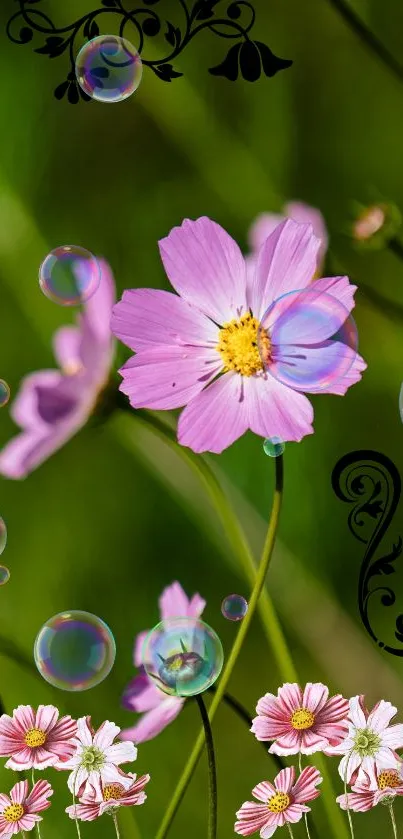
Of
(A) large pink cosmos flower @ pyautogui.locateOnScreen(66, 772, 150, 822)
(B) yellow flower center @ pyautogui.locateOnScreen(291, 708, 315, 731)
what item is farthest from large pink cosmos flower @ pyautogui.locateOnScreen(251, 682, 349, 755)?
(A) large pink cosmos flower @ pyautogui.locateOnScreen(66, 772, 150, 822)

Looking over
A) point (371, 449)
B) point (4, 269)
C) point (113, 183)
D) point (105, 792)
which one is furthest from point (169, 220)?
point (105, 792)

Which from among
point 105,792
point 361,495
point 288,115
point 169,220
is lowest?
point 105,792

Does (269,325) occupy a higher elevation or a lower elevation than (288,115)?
lower

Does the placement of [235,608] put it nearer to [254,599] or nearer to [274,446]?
[254,599]

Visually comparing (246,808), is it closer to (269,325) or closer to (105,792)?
(105,792)

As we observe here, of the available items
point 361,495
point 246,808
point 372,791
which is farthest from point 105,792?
point 361,495

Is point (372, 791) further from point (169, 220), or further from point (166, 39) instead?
point (166, 39)
